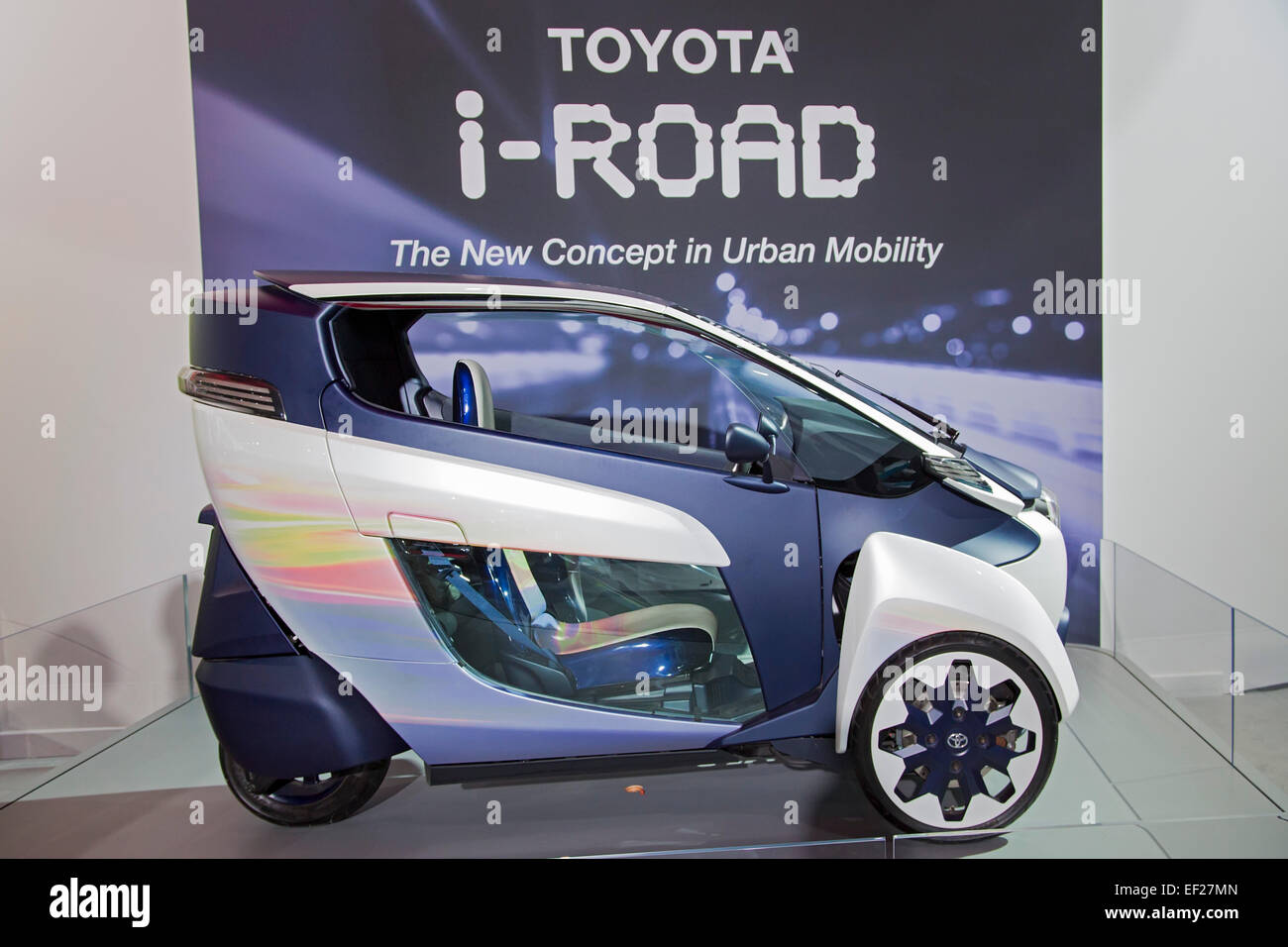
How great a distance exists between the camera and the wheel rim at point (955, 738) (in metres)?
2.22

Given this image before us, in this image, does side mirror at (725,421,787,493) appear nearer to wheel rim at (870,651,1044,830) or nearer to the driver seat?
the driver seat

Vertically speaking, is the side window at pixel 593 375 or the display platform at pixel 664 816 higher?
the side window at pixel 593 375

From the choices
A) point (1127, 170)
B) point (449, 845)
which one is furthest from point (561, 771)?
point (1127, 170)

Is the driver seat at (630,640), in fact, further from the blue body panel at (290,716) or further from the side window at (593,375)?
the side window at (593,375)

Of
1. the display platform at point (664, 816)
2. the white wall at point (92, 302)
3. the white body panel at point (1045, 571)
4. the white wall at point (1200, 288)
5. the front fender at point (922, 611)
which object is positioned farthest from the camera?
the white wall at point (1200, 288)

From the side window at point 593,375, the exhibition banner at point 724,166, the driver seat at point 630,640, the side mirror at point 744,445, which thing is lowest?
the driver seat at point 630,640

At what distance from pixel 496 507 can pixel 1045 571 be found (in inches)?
58.5

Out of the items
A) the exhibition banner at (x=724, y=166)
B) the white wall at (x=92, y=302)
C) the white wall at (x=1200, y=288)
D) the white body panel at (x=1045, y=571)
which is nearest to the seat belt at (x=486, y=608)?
the white body panel at (x=1045, y=571)

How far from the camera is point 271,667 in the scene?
86.8 inches

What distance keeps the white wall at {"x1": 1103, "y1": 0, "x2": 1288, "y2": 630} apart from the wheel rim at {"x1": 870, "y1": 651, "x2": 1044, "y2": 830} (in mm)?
1946

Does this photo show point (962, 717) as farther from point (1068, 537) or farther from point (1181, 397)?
point (1181, 397)

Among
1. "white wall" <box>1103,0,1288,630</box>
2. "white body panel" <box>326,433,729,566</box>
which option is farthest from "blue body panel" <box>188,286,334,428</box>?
"white wall" <box>1103,0,1288,630</box>

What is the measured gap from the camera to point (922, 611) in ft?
7.19

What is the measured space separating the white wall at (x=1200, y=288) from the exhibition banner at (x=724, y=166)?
14 centimetres
